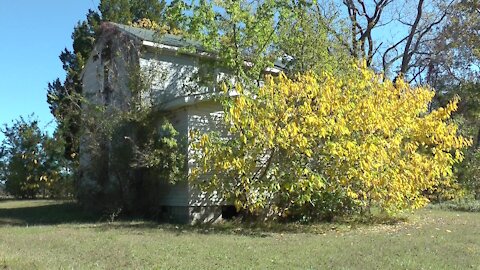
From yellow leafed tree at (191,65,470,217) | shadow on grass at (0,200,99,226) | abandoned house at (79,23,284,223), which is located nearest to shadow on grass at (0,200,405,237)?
shadow on grass at (0,200,99,226)

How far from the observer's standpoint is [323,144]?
12.9 m

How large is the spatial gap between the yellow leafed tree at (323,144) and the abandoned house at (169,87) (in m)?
1.10

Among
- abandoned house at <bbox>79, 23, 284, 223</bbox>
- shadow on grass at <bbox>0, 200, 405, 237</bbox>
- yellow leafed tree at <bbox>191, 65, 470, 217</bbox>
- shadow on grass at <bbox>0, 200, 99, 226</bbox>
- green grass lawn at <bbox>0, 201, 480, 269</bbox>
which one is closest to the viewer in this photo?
green grass lawn at <bbox>0, 201, 480, 269</bbox>

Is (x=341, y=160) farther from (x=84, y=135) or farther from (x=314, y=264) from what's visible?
(x=84, y=135)

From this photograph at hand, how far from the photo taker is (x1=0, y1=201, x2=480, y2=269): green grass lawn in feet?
27.2

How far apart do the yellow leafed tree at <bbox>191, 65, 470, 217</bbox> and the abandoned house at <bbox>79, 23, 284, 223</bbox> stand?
1.10 meters

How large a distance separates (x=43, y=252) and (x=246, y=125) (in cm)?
524

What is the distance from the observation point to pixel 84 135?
50.6ft

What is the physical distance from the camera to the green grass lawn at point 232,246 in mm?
8297

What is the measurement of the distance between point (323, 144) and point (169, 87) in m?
5.97

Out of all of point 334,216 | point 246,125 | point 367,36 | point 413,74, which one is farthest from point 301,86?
point 413,74

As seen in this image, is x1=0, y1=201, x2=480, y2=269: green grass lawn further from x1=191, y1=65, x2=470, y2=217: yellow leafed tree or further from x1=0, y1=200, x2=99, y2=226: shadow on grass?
x1=191, y1=65, x2=470, y2=217: yellow leafed tree

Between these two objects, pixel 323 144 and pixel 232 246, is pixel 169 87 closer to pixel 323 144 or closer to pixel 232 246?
pixel 323 144

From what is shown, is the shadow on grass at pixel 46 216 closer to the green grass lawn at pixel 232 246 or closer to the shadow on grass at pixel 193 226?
the shadow on grass at pixel 193 226
